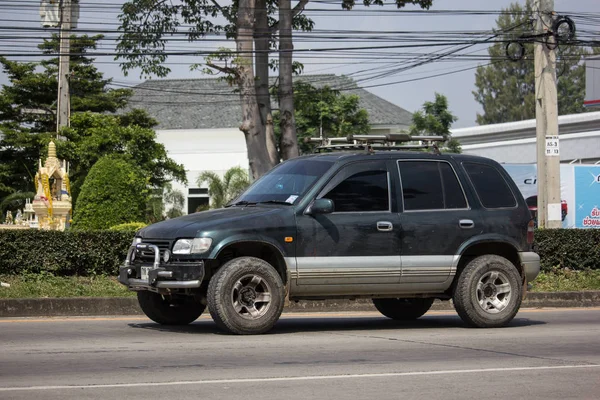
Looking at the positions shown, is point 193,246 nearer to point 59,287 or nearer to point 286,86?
point 59,287

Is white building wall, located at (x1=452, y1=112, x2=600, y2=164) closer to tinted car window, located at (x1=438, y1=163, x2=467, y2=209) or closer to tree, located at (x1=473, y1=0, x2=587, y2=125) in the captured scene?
tinted car window, located at (x1=438, y1=163, x2=467, y2=209)

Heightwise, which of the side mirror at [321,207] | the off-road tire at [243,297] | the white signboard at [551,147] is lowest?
the off-road tire at [243,297]

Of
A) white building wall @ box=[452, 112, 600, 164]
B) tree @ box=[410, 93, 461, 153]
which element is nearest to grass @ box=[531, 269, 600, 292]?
white building wall @ box=[452, 112, 600, 164]

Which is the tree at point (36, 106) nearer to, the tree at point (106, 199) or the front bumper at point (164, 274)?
the tree at point (106, 199)

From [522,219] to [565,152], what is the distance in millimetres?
30575

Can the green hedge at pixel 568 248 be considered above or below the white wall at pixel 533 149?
below

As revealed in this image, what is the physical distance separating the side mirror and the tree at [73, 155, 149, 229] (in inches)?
510

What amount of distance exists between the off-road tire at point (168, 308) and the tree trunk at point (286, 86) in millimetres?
12231

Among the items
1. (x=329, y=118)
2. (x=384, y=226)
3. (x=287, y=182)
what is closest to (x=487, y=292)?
(x=384, y=226)

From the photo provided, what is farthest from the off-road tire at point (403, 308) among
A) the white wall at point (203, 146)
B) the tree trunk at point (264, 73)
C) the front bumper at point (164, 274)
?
the white wall at point (203, 146)

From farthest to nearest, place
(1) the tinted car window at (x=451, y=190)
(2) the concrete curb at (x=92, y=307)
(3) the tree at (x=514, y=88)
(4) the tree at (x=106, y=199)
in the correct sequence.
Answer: (3) the tree at (x=514, y=88) < (4) the tree at (x=106, y=199) < (2) the concrete curb at (x=92, y=307) < (1) the tinted car window at (x=451, y=190)

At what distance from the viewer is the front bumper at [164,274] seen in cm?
998

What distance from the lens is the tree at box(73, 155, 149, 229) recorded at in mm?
22531

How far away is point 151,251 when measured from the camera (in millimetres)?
10391
